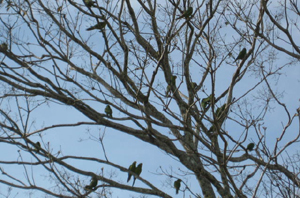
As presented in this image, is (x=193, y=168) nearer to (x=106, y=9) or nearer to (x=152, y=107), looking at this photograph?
(x=152, y=107)

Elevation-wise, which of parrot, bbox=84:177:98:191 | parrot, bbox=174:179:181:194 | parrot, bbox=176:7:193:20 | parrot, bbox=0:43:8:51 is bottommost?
parrot, bbox=84:177:98:191

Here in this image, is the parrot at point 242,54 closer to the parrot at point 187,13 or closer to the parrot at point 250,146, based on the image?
the parrot at point 187,13

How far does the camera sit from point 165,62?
5.60m

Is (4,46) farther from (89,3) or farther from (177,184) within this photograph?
(177,184)

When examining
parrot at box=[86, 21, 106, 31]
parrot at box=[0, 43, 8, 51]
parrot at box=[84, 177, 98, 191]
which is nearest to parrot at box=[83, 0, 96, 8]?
parrot at box=[86, 21, 106, 31]

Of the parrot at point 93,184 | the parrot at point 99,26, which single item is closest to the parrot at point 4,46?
the parrot at point 99,26

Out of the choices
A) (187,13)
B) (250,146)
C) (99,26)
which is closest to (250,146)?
(250,146)

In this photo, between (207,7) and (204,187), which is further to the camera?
(204,187)

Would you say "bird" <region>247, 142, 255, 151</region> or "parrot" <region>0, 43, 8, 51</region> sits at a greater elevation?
"parrot" <region>0, 43, 8, 51</region>

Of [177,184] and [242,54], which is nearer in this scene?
[177,184]

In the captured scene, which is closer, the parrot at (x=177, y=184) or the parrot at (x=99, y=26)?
the parrot at (x=99, y=26)

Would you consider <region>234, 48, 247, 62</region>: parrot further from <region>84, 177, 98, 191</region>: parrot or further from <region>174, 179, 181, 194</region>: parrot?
<region>84, 177, 98, 191</region>: parrot

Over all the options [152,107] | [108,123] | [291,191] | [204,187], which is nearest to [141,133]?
[108,123]

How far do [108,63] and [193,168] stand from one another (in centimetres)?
177
